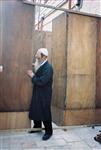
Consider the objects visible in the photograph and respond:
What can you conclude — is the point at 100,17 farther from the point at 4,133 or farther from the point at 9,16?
the point at 4,133

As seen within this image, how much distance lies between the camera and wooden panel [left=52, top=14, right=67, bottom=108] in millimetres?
5129

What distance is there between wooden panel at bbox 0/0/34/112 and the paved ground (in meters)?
0.49

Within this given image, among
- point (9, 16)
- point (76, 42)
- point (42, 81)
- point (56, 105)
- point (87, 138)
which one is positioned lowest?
point (87, 138)

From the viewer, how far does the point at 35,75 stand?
4.37 m

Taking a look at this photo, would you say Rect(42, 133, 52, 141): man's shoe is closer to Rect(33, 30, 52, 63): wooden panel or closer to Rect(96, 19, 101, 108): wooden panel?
Rect(96, 19, 101, 108): wooden panel

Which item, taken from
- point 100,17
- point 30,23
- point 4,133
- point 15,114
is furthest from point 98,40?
point 4,133

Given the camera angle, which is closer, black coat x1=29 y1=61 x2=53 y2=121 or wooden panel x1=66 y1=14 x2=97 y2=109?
black coat x1=29 y1=61 x2=53 y2=121

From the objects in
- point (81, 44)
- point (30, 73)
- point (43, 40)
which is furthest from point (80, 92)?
point (43, 40)

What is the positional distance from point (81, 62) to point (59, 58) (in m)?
0.50

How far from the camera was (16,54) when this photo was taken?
447 centimetres

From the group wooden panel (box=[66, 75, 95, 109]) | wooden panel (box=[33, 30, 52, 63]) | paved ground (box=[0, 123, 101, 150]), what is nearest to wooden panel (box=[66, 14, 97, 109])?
wooden panel (box=[66, 75, 95, 109])

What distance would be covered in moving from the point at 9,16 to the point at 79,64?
1726mm

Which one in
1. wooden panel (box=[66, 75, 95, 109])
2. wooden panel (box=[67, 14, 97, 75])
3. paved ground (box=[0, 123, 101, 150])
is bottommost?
paved ground (box=[0, 123, 101, 150])

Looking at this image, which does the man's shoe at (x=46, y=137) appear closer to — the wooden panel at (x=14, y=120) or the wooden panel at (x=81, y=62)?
the wooden panel at (x=14, y=120)
